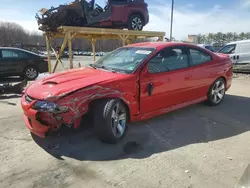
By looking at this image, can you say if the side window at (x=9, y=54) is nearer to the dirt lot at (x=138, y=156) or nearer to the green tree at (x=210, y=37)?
the dirt lot at (x=138, y=156)

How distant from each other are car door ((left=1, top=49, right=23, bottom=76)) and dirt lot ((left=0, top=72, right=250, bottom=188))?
5.25m

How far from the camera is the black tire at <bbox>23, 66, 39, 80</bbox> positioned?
9.20 metres

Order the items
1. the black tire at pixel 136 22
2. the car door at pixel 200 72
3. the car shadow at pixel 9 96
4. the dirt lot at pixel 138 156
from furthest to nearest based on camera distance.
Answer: the black tire at pixel 136 22 → the car shadow at pixel 9 96 → the car door at pixel 200 72 → the dirt lot at pixel 138 156

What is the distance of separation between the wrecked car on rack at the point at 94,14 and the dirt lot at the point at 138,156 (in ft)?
18.5

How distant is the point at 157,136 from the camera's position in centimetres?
348

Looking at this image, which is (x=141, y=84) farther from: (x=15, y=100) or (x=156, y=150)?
(x=15, y=100)

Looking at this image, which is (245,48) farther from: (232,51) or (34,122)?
(34,122)

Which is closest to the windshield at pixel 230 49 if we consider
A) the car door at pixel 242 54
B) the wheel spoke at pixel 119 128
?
the car door at pixel 242 54

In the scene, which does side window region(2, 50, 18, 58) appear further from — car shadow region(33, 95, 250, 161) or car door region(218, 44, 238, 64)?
car door region(218, 44, 238, 64)

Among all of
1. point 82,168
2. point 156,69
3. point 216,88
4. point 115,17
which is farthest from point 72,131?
point 115,17

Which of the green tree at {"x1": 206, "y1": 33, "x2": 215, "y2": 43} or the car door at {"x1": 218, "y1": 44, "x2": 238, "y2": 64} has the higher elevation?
the green tree at {"x1": 206, "y1": 33, "x2": 215, "y2": 43}

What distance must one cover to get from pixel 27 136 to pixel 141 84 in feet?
6.58

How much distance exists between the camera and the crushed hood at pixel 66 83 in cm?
291

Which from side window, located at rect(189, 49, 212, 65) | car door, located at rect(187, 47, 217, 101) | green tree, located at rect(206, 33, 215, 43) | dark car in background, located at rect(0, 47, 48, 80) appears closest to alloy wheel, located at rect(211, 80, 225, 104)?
car door, located at rect(187, 47, 217, 101)
